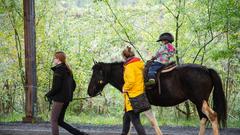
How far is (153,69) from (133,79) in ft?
4.76

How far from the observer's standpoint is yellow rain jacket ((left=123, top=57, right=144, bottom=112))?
8703 millimetres

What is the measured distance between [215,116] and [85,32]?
8565mm

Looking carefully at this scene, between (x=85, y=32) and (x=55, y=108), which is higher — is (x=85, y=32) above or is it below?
above

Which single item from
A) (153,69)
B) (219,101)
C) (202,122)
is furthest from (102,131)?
(219,101)

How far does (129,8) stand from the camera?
53.3 ft

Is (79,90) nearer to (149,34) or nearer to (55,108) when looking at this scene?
(149,34)

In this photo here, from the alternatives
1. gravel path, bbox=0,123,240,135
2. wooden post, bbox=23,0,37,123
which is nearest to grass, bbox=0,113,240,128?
wooden post, bbox=23,0,37,123

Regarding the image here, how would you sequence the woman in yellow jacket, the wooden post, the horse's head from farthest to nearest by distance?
the wooden post, the horse's head, the woman in yellow jacket

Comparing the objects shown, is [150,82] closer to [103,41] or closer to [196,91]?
[196,91]

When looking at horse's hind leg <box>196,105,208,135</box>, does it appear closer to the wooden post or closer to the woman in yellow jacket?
the woman in yellow jacket

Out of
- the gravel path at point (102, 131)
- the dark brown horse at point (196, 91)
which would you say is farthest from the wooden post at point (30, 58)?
the dark brown horse at point (196, 91)

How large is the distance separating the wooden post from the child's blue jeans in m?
5.17

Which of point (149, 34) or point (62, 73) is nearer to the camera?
point (62, 73)

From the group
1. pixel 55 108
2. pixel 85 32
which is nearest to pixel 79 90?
pixel 85 32
